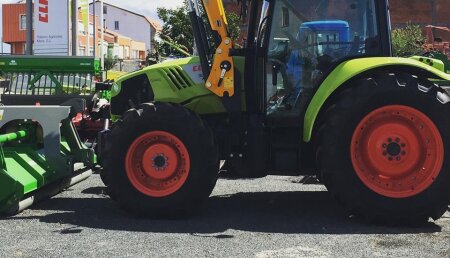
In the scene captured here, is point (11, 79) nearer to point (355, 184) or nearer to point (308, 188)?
point (308, 188)

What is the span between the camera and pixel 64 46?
16.7m

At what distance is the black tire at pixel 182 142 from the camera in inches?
208

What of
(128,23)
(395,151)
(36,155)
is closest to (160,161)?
(36,155)

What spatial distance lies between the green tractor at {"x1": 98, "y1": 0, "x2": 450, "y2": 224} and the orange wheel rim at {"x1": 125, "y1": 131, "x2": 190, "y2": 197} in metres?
0.01

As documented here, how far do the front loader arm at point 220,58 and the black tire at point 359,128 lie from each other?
3.59 feet

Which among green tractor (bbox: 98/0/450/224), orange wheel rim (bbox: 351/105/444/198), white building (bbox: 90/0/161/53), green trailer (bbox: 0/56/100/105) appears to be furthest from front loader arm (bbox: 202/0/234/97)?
white building (bbox: 90/0/161/53)

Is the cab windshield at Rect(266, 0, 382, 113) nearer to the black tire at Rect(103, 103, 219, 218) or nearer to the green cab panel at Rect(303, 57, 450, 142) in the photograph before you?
the green cab panel at Rect(303, 57, 450, 142)

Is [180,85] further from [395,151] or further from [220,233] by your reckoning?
[395,151]

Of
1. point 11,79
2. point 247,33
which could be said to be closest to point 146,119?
point 247,33

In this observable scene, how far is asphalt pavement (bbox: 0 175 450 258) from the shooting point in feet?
14.5

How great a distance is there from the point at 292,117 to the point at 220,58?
945mm

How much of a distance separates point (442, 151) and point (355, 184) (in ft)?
2.77

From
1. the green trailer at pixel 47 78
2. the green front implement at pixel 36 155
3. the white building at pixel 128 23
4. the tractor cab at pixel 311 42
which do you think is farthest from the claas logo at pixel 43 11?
the white building at pixel 128 23

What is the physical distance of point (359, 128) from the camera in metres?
5.11
